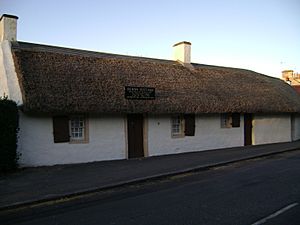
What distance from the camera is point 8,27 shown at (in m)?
14.3

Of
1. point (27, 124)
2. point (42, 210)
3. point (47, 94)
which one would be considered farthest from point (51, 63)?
point (42, 210)

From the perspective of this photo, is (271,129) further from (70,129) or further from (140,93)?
(70,129)

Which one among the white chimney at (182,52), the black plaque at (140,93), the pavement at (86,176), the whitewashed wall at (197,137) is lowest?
the pavement at (86,176)

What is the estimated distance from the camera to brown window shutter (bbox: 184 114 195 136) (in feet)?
56.0

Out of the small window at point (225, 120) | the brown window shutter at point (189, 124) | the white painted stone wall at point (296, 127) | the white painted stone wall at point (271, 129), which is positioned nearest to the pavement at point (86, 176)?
the brown window shutter at point (189, 124)

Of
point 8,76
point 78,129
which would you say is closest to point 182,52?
point 78,129

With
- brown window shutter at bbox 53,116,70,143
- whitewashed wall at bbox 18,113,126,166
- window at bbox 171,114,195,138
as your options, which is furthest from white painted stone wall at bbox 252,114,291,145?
brown window shutter at bbox 53,116,70,143

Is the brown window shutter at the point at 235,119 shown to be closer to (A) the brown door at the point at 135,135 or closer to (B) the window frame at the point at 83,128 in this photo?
(A) the brown door at the point at 135,135

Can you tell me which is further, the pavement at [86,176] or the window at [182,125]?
the window at [182,125]

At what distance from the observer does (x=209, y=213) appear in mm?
6609

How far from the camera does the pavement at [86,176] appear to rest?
8469 millimetres

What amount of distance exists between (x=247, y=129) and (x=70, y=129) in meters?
11.6

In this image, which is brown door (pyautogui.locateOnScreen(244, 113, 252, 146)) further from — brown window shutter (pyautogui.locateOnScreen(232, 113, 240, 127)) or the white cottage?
brown window shutter (pyautogui.locateOnScreen(232, 113, 240, 127))

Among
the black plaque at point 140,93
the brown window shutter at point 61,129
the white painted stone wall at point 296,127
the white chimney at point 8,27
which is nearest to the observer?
the brown window shutter at point 61,129
